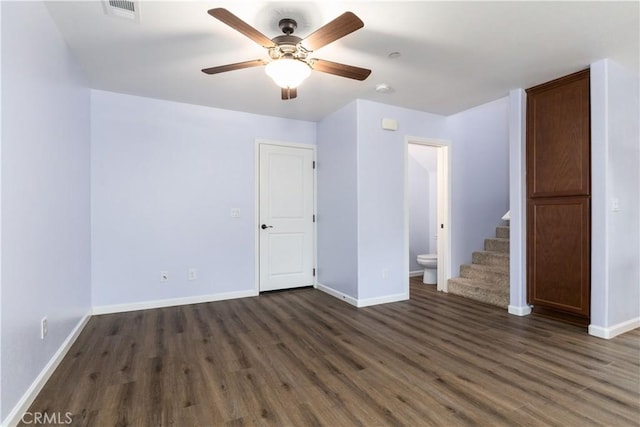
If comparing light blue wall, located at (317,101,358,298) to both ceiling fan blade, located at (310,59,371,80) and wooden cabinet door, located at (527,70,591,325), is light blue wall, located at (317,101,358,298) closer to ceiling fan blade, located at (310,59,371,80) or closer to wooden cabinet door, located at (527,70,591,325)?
ceiling fan blade, located at (310,59,371,80)

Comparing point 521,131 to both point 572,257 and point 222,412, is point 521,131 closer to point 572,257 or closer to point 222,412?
point 572,257

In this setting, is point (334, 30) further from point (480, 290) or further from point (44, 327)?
point (480, 290)

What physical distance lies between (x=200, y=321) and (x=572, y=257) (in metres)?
3.65

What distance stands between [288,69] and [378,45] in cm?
85

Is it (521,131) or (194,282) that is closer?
(521,131)

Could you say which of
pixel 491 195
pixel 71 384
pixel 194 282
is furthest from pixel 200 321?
pixel 491 195

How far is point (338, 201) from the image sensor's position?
4.20m

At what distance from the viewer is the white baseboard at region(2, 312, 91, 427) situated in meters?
1.64

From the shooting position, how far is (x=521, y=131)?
3439 millimetres

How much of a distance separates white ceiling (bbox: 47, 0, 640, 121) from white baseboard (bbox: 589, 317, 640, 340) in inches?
90.5

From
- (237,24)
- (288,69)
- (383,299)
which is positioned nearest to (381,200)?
(383,299)

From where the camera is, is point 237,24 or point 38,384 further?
point 38,384

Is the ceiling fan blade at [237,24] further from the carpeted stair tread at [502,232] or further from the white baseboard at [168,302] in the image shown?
the carpeted stair tread at [502,232]

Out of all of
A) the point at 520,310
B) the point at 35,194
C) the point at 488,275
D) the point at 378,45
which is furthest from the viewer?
the point at 488,275
